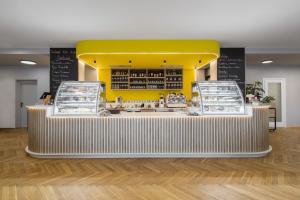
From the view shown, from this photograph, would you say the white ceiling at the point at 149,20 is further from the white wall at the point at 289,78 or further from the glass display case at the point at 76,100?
the white wall at the point at 289,78

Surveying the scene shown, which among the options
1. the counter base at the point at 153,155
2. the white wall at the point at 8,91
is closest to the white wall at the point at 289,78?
the counter base at the point at 153,155

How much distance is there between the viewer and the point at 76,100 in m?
4.46

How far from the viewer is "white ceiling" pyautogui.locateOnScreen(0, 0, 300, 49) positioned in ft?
11.5

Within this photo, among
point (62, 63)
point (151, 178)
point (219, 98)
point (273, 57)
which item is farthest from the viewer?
point (273, 57)

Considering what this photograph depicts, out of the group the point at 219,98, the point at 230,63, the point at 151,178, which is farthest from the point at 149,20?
the point at 230,63

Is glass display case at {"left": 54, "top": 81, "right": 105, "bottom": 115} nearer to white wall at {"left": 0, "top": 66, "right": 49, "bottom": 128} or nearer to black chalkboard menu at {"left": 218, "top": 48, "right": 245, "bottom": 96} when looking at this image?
black chalkboard menu at {"left": 218, "top": 48, "right": 245, "bottom": 96}

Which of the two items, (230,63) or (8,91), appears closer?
(230,63)

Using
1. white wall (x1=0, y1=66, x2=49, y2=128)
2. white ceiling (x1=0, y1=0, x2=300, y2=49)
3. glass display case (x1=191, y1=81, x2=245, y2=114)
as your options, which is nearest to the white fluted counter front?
glass display case (x1=191, y1=81, x2=245, y2=114)

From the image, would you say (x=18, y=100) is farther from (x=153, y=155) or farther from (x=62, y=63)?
(x=153, y=155)

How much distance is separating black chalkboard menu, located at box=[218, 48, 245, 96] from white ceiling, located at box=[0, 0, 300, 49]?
0.55m

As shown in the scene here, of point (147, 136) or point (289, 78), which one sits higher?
point (289, 78)

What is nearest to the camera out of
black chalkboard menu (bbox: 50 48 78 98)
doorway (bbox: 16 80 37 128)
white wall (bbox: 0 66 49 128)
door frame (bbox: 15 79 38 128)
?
black chalkboard menu (bbox: 50 48 78 98)

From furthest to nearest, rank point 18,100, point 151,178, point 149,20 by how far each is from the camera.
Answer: point 18,100 → point 149,20 → point 151,178

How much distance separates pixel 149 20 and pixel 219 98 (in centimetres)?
217
